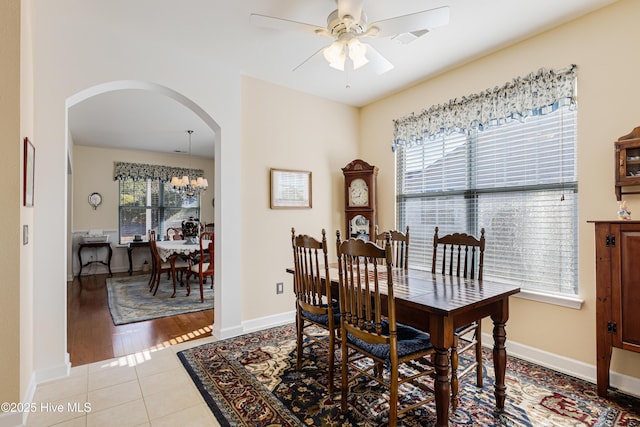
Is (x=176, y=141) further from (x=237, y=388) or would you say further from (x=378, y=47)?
(x=237, y=388)

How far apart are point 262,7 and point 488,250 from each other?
112 inches

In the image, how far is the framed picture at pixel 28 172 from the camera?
1.93 metres

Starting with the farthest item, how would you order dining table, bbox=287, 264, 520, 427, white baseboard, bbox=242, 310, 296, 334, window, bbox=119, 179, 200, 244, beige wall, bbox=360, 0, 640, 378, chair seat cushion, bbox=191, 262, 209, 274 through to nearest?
window, bbox=119, 179, 200, 244, chair seat cushion, bbox=191, 262, 209, 274, white baseboard, bbox=242, 310, 296, 334, beige wall, bbox=360, 0, 640, 378, dining table, bbox=287, 264, 520, 427

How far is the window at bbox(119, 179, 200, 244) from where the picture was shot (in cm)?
701

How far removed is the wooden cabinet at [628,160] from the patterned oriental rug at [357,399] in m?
1.39

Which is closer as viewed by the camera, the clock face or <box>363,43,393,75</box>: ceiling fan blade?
<box>363,43,393,75</box>: ceiling fan blade

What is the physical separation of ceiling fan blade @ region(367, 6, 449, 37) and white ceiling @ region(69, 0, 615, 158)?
1.25ft

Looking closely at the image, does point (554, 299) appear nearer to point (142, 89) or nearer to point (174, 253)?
point (142, 89)

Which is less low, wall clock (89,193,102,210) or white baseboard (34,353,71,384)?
wall clock (89,193,102,210)

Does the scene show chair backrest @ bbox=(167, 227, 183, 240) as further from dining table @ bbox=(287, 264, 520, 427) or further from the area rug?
dining table @ bbox=(287, 264, 520, 427)

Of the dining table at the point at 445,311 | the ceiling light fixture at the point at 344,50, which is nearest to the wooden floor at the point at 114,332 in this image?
the dining table at the point at 445,311

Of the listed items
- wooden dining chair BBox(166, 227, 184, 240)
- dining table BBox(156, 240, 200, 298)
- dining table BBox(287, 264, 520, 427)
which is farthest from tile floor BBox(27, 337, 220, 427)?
wooden dining chair BBox(166, 227, 184, 240)

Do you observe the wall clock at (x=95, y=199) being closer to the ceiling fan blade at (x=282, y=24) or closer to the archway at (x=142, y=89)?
the archway at (x=142, y=89)

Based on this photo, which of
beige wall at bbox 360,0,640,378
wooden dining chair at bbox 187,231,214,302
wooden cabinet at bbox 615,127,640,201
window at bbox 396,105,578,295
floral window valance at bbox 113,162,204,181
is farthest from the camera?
floral window valance at bbox 113,162,204,181
